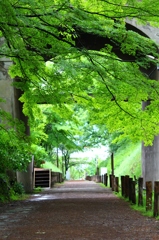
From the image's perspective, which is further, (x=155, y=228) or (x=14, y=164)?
(x=14, y=164)

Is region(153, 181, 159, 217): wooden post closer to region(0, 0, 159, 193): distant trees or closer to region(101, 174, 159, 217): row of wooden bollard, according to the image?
region(101, 174, 159, 217): row of wooden bollard

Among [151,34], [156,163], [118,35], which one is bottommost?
[156,163]

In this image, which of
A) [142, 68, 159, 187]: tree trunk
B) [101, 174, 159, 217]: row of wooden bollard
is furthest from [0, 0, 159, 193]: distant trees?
[142, 68, 159, 187]: tree trunk

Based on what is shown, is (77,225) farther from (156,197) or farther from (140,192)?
(140,192)

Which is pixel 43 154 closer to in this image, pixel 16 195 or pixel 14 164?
pixel 16 195

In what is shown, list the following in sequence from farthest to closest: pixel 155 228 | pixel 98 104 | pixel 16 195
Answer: pixel 16 195, pixel 98 104, pixel 155 228

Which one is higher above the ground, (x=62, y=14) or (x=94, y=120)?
(x=62, y=14)

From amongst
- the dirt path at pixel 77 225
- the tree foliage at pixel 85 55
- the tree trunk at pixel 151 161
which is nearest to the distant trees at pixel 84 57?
the tree foliage at pixel 85 55

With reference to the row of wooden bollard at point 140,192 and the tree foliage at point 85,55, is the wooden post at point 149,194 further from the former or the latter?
the tree foliage at point 85,55

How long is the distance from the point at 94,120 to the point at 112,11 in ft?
19.1

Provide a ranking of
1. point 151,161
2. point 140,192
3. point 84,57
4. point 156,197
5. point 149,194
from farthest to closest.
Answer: point 151,161, point 140,192, point 84,57, point 149,194, point 156,197

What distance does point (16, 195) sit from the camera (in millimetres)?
15891

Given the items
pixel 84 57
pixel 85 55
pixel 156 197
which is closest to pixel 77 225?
pixel 156 197

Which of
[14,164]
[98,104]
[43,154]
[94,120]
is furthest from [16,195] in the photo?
[43,154]
